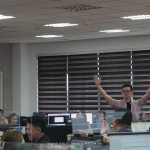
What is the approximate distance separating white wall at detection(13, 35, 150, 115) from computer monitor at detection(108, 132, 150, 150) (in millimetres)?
7470

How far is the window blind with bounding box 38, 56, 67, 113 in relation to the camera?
11.5 meters

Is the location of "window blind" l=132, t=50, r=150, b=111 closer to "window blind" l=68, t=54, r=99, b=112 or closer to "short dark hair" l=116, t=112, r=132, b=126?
"window blind" l=68, t=54, r=99, b=112

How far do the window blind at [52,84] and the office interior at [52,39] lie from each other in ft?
0.48

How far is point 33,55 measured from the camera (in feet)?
38.9

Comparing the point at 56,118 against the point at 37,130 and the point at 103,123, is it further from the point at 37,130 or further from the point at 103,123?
the point at 37,130

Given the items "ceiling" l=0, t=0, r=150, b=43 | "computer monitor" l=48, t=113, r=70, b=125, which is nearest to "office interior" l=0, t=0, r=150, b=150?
"ceiling" l=0, t=0, r=150, b=43

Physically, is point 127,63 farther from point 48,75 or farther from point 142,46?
point 48,75

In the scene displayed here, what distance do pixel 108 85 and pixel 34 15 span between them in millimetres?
4166

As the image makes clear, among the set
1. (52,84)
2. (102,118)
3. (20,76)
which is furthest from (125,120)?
(20,76)

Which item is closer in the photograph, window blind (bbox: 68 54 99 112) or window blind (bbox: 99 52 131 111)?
window blind (bbox: 99 52 131 111)

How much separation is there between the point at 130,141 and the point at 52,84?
8.81 meters

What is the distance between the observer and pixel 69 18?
7355 mm

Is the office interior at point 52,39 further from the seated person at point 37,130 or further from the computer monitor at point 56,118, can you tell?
the seated person at point 37,130

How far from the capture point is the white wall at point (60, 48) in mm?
10398
